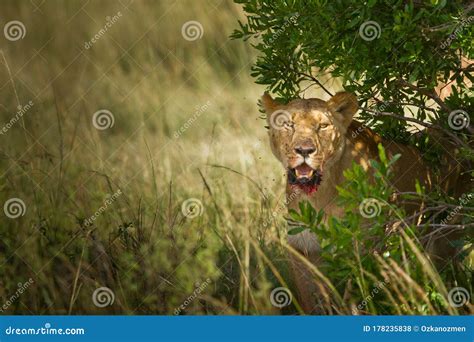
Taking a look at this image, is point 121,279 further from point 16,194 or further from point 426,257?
point 426,257

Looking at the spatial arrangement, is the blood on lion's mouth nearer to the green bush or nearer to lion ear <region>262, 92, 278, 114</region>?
the green bush

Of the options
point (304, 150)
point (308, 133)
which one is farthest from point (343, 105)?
point (304, 150)

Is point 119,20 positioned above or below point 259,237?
above

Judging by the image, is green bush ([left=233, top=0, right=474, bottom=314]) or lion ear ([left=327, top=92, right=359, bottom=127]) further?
lion ear ([left=327, top=92, right=359, bottom=127])

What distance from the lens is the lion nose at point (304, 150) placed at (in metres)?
5.48

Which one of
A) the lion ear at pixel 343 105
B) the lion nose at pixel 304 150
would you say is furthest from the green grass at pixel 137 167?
the lion ear at pixel 343 105

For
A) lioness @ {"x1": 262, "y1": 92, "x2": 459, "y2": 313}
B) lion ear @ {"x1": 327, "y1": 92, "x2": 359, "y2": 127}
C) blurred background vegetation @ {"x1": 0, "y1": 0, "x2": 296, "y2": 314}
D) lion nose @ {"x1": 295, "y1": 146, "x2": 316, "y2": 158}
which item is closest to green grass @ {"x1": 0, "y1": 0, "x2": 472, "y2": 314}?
blurred background vegetation @ {"x1": 0, "y1": 0, "x2": 296, "y2": 314}

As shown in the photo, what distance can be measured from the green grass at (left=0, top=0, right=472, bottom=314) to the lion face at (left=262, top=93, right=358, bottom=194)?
0.31m

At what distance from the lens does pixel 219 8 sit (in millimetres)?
9203

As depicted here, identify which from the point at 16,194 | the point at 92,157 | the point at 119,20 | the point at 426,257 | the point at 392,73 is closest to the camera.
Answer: the point at 426,257

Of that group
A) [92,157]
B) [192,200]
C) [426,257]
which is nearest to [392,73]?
[426,257]

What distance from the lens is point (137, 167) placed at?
694cm

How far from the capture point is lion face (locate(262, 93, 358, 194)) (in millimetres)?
5523

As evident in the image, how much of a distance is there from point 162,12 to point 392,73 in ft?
11.8
